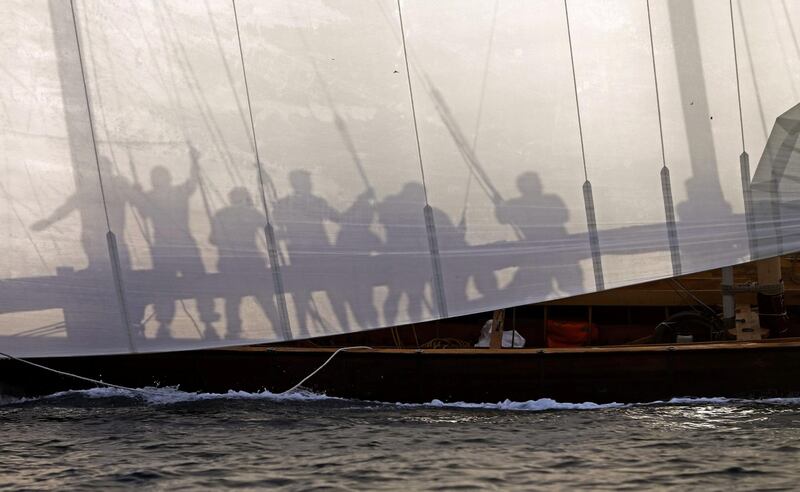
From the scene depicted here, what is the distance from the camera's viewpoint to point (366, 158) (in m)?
12.4

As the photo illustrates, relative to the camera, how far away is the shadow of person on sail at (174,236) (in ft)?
41.1

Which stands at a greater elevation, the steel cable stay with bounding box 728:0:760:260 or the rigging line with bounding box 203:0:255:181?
the rigging line with bounding box 203:0:255:181

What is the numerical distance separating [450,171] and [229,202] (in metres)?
2.47

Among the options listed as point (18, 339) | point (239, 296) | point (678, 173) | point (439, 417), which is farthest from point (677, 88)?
point (18, 339)

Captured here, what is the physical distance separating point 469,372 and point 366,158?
104 inches

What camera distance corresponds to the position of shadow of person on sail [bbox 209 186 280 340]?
12.5 m

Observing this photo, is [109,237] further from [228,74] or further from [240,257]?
[228,74]

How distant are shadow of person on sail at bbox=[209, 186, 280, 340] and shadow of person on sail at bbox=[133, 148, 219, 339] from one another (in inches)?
8.9

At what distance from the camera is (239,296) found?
12594 millimetres

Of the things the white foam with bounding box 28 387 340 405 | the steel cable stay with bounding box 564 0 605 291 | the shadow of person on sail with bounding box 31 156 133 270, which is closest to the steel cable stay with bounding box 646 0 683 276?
the steel cable stay with bounding box 564 0 605 291

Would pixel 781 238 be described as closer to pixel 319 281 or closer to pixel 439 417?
pixel 439 417

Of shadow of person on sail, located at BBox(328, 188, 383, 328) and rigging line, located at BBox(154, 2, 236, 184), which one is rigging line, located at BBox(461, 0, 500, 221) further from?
rigging line, located at BBox(154, 2, 236, 184)

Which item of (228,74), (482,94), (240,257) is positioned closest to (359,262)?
(240,257)

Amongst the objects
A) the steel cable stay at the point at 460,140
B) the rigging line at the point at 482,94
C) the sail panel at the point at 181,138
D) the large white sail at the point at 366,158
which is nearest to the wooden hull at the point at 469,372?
the large white sail at the point at 366,158
